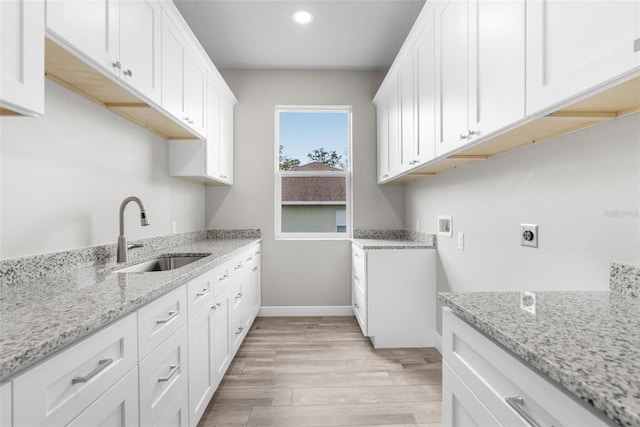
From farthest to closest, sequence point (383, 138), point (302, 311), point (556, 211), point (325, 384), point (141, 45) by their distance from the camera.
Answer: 1. point (302, 311)
2. point (383, 138)
3. point (325, 384)
4. point (141, 45)
5. point (556, 211)

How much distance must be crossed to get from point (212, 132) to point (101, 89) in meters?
1.26

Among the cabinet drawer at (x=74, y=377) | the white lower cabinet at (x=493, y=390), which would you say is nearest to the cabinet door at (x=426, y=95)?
the white lower cabinet at (x=493, y=390)

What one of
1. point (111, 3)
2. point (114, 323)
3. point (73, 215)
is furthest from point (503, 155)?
point (73, 215)

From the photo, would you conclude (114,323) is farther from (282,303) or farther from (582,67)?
(282,303)

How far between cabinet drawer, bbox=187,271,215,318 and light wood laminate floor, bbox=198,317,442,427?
671mm

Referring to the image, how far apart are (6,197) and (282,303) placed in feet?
8.85

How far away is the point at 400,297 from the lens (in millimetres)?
2680

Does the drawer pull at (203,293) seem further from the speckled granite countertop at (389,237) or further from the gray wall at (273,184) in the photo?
the gray wall at (273,184)

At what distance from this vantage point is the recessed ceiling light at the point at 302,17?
8.54ft

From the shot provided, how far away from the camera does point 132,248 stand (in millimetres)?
2000

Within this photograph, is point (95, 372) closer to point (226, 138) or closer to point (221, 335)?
point (221, 335)

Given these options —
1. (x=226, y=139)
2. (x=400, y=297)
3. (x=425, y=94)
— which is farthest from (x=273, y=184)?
(x=425, y=94)

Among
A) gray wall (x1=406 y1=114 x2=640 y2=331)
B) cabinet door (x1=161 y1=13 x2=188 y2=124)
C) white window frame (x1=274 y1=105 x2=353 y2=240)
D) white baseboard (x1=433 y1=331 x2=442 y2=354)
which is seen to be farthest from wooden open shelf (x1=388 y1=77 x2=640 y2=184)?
white window frame (x1=274 y1=105 x2=353 y2=240)

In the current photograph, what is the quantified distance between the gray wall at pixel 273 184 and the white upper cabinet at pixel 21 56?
2.62 metres
